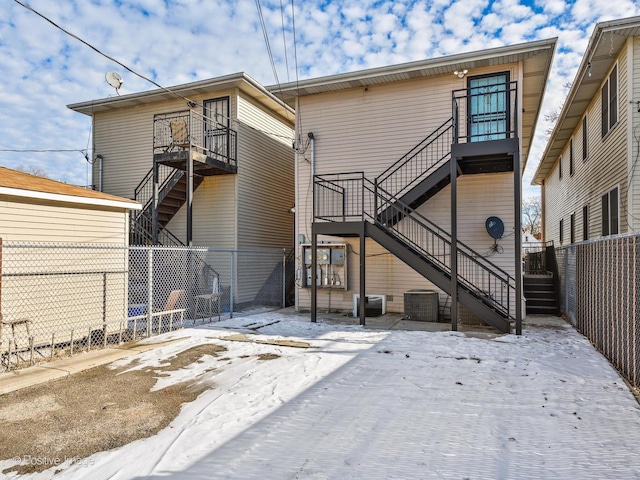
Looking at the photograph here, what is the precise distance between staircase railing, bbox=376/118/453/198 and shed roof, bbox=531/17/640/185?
3276 mm

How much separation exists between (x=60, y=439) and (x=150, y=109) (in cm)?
1244

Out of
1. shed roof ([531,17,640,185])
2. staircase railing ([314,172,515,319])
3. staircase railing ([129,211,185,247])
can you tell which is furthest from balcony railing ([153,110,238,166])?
shed roof ([531,17,640,185])

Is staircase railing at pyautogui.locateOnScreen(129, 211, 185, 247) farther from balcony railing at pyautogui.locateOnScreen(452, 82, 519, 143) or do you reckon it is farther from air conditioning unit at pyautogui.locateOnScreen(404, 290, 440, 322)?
balcony railing at pyautogui.locateOnScreen(452, 82, 519, 143)

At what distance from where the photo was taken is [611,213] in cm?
958

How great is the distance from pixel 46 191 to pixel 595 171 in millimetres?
13078

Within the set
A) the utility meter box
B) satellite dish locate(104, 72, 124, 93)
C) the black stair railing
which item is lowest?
the utility meter box

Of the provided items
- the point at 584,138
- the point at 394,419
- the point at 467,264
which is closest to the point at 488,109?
the point at 467,264

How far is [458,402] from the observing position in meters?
4.20

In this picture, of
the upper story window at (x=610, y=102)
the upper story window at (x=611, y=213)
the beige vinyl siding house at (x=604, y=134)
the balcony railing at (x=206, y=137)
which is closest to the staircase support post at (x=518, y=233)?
the beige vinyl siding house at (x=604, y=134)

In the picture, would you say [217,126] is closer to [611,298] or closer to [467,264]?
[467,264]

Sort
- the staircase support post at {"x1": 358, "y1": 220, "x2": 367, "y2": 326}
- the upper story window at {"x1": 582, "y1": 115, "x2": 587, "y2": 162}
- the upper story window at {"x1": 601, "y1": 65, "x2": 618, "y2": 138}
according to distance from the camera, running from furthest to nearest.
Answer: the upper story window at {"x1": 582, "y1": 115, "x2": 587, "y2": 162} → the upper story window at {"x1": 601, "y1": 65, "x2": 618, "y2": 138} → the staircase support post at {"x1": 358, "y1": 220, "x2": 367, "y2": 326}

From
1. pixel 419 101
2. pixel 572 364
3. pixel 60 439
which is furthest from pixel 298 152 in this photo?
pixel 60 439

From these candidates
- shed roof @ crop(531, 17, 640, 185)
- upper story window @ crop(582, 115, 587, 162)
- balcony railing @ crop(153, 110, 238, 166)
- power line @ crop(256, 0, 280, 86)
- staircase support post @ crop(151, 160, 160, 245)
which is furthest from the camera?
upper story window @ crop(582, 115, 587, 162)

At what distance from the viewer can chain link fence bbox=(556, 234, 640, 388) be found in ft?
15.4
